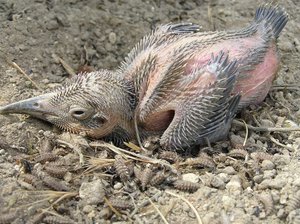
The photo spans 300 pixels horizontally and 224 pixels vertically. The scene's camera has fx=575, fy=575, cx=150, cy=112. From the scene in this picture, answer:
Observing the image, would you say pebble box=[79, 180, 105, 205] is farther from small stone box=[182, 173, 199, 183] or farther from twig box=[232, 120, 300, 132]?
twig box=[232, 120, 300, 132]

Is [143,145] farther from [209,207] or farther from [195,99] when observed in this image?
[209,207]

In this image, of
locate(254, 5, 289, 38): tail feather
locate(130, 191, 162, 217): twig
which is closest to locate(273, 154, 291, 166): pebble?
locate(130, 191, 162, 217): twig

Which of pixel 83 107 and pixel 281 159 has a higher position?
pixel 281 159

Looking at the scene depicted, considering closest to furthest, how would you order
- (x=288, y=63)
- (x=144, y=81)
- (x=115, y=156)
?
(x=115, y=156), (x=144, y=81), (x=288, y=63)

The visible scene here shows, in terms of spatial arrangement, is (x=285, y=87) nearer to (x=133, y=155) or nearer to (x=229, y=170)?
(x=229, y=170)

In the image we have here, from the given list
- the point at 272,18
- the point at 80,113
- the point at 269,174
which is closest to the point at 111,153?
the point at 80,113

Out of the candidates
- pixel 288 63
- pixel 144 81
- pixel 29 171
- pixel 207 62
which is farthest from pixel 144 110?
pixel 288 63

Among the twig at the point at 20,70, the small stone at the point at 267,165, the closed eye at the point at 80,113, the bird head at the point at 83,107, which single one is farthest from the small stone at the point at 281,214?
the twig at the point at 20,70
